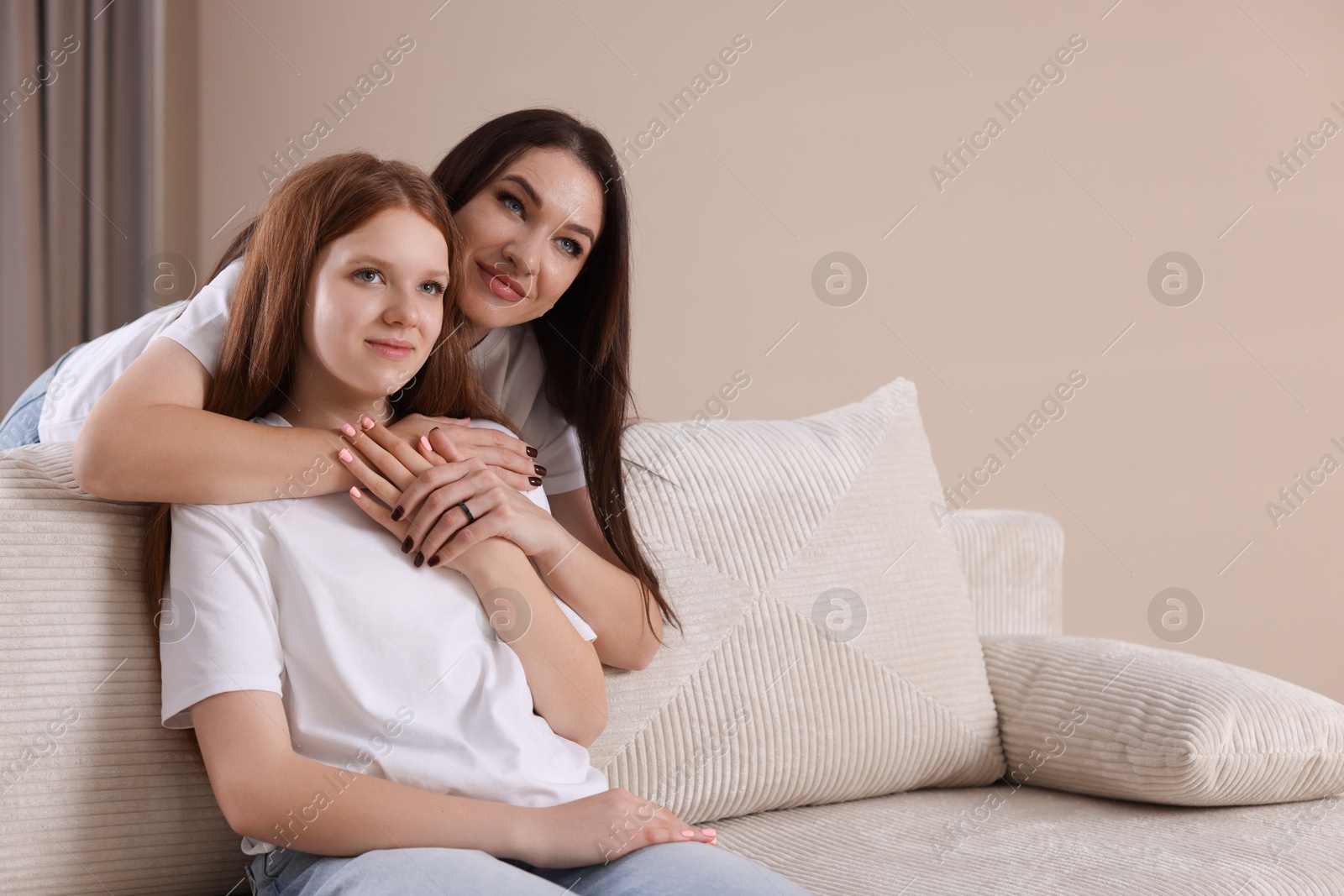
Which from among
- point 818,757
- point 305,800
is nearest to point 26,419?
point 305,800

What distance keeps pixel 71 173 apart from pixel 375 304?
161 centimetres

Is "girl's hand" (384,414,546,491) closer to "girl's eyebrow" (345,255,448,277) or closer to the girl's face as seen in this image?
the girl's face

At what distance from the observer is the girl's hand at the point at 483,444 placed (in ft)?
3.47

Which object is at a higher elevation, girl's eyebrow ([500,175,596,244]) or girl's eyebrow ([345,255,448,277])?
girl's eyebrow ([500,175,596,244])

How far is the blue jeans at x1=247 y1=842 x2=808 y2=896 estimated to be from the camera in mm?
785

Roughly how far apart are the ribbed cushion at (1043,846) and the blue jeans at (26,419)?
3.21ft

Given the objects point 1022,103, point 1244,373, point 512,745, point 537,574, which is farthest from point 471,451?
point 1244,373

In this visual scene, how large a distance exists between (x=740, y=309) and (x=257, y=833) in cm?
180

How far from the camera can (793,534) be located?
4.21ft

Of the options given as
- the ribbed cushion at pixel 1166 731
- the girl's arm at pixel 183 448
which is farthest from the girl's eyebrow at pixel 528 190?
the ribbed cushion at pixel 1166 731

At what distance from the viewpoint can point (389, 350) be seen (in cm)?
100

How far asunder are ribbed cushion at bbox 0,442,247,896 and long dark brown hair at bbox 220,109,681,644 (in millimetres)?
488

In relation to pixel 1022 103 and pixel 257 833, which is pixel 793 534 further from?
pixel 1022 103

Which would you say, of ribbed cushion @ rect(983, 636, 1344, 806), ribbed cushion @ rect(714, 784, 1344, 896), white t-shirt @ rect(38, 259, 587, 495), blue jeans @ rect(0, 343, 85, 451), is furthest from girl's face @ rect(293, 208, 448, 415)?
ribbed cushion @ rect(983, 636, 1344, 806)
